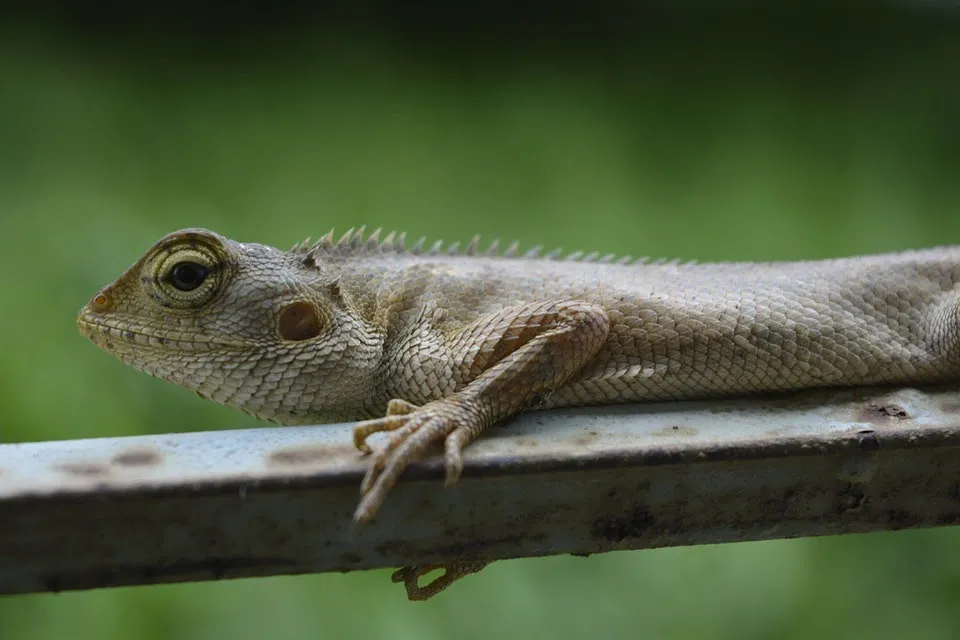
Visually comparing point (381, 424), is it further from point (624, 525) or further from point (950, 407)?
point (950, 407)

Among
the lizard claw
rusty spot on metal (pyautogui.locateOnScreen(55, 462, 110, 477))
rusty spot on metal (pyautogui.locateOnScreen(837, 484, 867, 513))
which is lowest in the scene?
rusty spot on metal (pyautogui.locateOnScreen(837, 484, 867, 513))

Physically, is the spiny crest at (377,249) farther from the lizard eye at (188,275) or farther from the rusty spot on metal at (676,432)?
the rusty spot on metal at (676,432)

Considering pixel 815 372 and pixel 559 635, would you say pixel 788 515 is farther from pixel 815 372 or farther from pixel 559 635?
pixel 559 635

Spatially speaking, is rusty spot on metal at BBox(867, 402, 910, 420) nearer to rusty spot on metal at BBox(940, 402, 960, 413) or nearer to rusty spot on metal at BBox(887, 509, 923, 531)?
rusty spot on metal at BBox(940, 402, 960, 413)

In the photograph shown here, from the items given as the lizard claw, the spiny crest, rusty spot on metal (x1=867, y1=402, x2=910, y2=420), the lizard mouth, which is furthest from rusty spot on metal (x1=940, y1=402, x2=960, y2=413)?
the lizard mouth

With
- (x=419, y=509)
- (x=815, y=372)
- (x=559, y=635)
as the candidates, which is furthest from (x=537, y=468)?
(x=559, y=635)

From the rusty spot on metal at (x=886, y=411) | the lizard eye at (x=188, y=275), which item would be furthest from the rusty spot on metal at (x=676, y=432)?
the lizard eye at (x=188, y=275)
